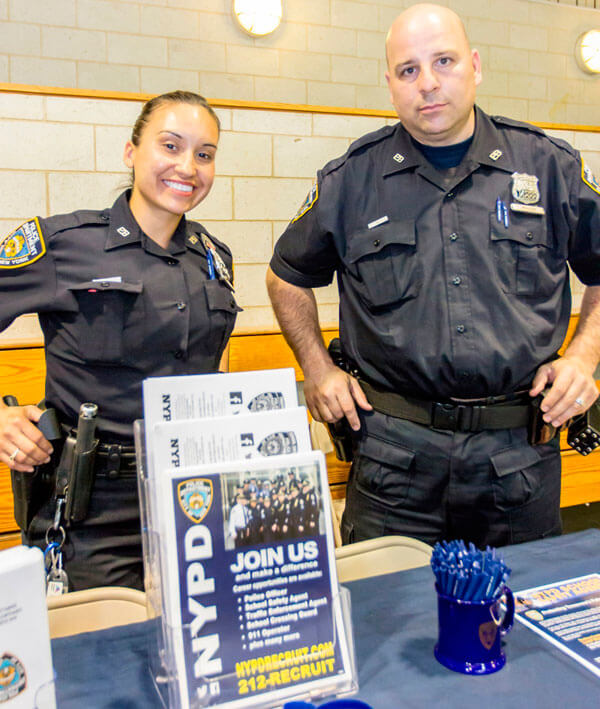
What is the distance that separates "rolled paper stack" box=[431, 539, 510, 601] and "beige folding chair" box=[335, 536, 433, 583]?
0.36 meters

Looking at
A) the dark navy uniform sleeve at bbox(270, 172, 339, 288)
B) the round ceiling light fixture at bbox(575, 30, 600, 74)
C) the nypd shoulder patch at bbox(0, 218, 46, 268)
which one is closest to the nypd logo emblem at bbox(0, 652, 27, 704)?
the nypd shoulder patch at bbox(0, 218, 46, 268)

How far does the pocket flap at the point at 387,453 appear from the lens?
144 cm

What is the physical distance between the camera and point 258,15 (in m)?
4.62

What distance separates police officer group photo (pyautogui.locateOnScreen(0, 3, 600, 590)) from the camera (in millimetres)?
1372

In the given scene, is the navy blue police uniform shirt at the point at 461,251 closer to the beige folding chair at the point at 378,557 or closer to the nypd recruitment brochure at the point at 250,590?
the beige folding chair at the point at 378,557

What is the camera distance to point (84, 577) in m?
1.36

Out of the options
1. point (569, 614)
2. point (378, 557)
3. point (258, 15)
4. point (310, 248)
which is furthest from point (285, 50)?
point (569, 614)

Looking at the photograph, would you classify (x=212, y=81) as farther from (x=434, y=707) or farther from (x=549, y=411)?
(x=434, y=707)

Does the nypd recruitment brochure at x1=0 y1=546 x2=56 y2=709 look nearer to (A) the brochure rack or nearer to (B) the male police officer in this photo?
(A) the brochure rack

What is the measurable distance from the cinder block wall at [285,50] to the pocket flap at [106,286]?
11.6ft

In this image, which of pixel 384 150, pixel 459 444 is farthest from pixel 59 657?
pixel 384 150

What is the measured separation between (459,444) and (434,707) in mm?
768

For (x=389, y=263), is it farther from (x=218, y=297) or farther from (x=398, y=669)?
(x=398, y=669)

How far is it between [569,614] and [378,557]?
14.0 inches
